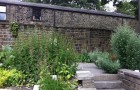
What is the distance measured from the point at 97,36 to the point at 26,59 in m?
10.2

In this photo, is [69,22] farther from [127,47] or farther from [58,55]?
[58,55]

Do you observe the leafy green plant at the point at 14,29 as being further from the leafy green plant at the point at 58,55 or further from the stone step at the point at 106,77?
the stone step at the point at 106,77

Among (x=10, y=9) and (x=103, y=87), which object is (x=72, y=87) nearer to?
(x=103, y=87)

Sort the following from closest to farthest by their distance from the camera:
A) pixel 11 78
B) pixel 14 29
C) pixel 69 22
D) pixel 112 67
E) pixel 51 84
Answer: pixel 51 84
pixel 11 78
pixel 112 67
pixel 14 29
pixel 69 22

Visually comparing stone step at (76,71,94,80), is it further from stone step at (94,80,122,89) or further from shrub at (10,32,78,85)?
stone step at (94,80,122,89)

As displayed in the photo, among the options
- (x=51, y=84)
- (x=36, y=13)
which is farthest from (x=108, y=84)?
(x=36, y=13)

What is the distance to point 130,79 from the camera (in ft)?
20.6

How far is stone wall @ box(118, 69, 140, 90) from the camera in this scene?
5.85 m

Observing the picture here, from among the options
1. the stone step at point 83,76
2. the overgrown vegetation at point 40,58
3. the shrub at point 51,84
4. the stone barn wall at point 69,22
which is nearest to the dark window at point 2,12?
the stone barn wall at point 69,22

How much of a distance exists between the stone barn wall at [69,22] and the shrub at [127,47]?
6774mm

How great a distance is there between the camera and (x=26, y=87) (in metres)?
5.97

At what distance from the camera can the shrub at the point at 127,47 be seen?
278 inches

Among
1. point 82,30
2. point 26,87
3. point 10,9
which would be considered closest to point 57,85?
point 26,87

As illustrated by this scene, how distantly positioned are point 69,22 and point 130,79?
11.9 metres
